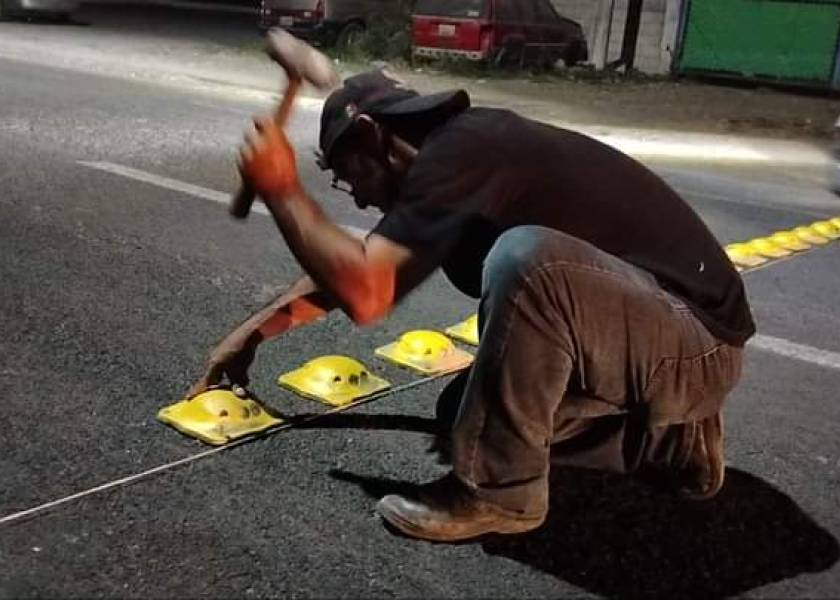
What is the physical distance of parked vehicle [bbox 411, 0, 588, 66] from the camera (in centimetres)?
1653

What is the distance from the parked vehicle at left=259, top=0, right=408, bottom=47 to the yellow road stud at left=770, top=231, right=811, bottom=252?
13.0 m

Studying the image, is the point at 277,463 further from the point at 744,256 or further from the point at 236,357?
the point at 744,256

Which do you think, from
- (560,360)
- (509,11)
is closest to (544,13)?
(509,11)

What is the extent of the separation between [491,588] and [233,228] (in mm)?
3727

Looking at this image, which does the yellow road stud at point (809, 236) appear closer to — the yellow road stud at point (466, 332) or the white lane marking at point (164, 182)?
the yellow road stud at point (466, 332)

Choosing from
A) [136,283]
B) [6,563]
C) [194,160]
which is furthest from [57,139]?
Result: [6,563]

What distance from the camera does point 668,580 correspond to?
280cm

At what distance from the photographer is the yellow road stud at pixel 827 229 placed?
6.87 metres

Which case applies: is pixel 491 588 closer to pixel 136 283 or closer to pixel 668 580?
pixel 668 580

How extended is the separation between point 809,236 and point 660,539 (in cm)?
426

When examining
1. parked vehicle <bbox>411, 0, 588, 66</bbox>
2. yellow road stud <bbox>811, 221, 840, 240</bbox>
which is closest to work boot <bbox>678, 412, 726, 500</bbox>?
yellow road stud <bbox>811, 221, 840, 240</bbox>

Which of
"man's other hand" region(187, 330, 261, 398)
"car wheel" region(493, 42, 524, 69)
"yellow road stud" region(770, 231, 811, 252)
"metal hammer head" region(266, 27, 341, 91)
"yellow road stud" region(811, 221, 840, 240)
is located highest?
"metal hammer head" region(266, 27, 341, 91)

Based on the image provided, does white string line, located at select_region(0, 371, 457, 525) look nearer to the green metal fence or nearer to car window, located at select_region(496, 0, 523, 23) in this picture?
car window, located at select_region(496, 0, 523, 23)

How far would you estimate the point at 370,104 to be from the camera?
8.61ft
